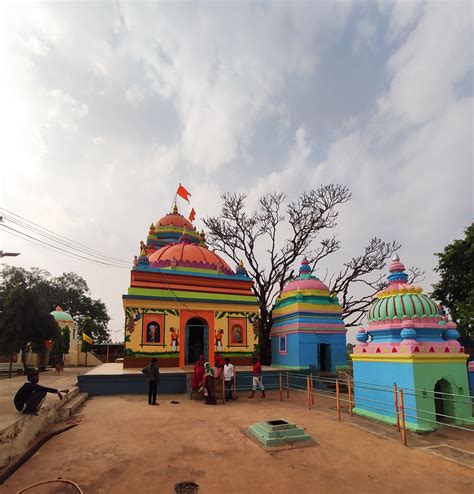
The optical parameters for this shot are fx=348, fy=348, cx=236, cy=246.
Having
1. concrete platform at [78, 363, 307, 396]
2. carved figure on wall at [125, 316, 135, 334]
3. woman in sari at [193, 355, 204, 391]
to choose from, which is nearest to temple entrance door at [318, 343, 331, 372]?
concrete platform at [78, 363, 307, 396]

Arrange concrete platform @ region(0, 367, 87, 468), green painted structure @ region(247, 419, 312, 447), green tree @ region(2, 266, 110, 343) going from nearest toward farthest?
concrete platform @ region(0, 367, 87, 468) → green painted structure @ region(247, 419, 312, 447) → green tree @ region(2, 266, 110, 343)

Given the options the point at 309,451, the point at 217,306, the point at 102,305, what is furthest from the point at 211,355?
the point at 102,305

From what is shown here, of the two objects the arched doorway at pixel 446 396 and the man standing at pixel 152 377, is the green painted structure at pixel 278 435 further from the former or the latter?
the man standing at pixel 152 377

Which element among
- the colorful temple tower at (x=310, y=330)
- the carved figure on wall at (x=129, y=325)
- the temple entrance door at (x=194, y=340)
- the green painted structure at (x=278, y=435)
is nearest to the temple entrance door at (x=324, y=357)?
the colorful temple tower at (x=310, y=330)

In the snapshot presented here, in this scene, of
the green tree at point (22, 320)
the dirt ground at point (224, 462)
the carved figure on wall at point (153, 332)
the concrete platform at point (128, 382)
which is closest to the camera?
the dirt ground at point (224, 462)

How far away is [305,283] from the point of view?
60.1 feet

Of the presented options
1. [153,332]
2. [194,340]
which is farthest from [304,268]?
[153,332]

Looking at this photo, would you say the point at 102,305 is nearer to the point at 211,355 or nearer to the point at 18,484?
the point at 211,355

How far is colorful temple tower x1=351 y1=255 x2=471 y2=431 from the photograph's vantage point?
7996 millimetres

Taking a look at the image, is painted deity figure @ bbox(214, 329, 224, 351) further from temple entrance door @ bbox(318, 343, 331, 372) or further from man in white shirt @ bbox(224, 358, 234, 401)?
temple entrance door @ bbox(318, 343, 331, 372)

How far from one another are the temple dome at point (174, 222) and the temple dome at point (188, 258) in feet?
15.6

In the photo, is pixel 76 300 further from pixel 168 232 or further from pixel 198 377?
pixel 198 377

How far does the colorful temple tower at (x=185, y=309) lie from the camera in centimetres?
1473

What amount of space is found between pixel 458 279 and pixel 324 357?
26.6ft
